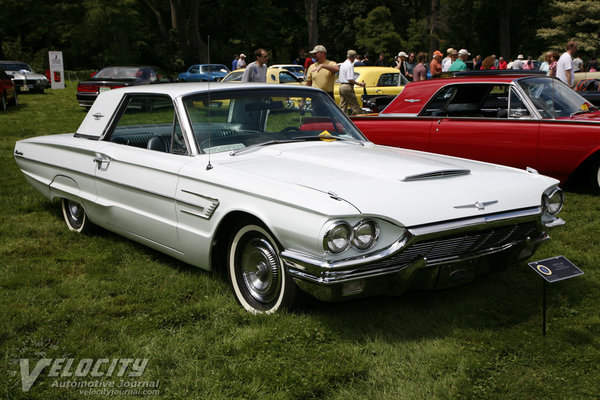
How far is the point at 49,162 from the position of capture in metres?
5.81

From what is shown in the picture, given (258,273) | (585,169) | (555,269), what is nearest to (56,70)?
(585,169)

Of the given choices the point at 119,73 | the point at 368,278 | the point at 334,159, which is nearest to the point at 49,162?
the point at 334,159

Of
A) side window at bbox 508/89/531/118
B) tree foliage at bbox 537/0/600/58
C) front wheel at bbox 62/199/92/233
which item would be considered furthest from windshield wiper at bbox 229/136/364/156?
tree foliage at bbox 537/0/600/58

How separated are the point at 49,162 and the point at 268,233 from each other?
3048 mm

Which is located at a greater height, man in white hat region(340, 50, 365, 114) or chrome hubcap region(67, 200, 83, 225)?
man in white hat region(340, 50, 365, 114)

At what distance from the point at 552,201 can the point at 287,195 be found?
6.14 ft

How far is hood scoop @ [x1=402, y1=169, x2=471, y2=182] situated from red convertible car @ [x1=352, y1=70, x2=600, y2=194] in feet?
11.4

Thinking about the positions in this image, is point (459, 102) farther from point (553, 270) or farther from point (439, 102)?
point (553, 270)

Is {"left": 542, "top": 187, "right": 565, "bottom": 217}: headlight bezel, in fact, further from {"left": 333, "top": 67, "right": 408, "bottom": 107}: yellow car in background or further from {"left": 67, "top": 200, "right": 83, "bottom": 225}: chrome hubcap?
{"left": 333, "top": 67, "right": 408, "bottom": 107}: yellow car in background

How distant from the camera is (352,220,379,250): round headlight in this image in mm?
3355

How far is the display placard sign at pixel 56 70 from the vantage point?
90.4ft

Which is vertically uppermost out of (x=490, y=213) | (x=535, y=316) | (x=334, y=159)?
(x=334, y=159)

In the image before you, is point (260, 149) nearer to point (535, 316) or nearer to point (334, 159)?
point (334, 159)

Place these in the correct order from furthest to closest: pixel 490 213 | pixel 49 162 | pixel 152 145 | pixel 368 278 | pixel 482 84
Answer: pixel 482 84 → pixel 49 162 → pixel 152 145 → pixel 490 213 → pixel 368 278
